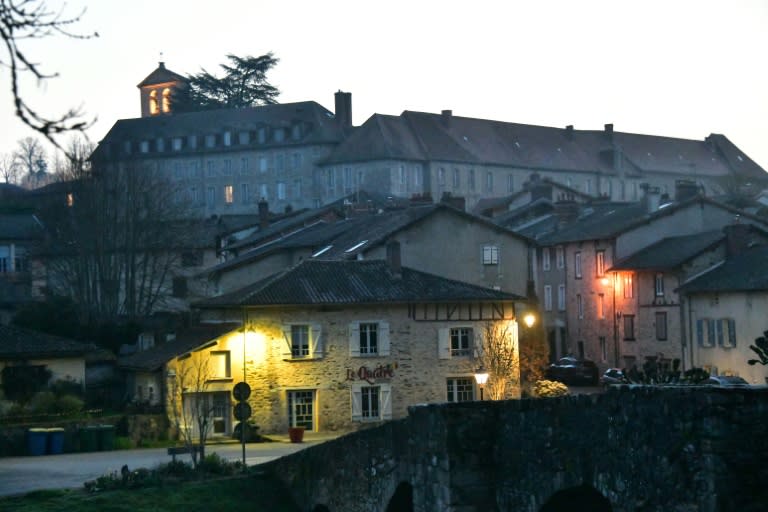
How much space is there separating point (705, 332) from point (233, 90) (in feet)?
286

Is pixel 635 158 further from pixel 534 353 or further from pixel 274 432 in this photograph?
pixel 274 432

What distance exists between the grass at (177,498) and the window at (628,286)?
1279 inches

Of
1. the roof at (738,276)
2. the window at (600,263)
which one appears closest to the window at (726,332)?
the roof at (738,276)

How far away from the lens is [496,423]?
21.2 meters

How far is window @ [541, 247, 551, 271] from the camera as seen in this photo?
7119cm

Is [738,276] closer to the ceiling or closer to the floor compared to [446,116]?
closer to the floor

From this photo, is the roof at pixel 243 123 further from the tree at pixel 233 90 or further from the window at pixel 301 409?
the window at pixel 301 409

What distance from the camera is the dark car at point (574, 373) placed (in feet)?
193

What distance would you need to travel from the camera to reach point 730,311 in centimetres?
5322

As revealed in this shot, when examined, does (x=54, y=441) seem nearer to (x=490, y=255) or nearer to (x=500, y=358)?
(x=500, y=358)

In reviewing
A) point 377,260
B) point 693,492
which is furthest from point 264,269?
point 693,492

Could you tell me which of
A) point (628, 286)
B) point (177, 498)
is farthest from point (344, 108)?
point (177, 498)

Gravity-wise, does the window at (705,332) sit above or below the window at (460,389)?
above

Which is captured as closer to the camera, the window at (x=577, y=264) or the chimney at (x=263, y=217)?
the window at (x=577, y=264)
